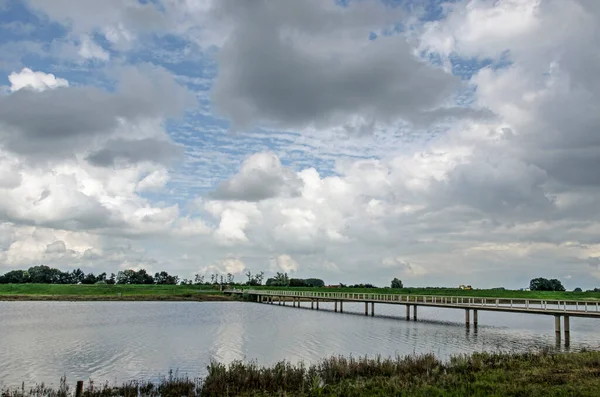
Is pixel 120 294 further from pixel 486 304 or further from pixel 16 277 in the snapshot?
pixel 486 304

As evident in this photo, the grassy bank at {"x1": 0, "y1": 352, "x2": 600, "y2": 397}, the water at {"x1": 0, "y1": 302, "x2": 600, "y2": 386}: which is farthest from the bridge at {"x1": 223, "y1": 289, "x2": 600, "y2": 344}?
the grassy bank at {"x1": 0, "y1": 352, "x2": 600, "y2": 397}

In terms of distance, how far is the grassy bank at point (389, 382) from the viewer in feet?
66.6

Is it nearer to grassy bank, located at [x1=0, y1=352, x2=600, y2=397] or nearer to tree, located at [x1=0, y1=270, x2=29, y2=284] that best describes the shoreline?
tree, located at [x1=0, y1=270, x2=29, y2=284]

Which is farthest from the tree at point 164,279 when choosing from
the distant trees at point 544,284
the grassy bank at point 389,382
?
the grassy bank at point 389,382

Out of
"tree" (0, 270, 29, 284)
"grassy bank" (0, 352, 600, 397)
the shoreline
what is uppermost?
"grassy bank" (0, 352, 600, 397)

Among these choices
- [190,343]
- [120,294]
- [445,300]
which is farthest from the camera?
[120,294]

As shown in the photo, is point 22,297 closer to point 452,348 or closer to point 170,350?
point 170,350

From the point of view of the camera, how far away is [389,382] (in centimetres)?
2169

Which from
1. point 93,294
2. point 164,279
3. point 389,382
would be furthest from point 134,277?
point 389,382

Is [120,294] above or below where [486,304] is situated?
below

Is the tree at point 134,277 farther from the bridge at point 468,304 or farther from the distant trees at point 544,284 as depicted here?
the distant trees at point 544,284

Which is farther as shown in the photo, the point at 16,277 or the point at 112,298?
the point at 16,277

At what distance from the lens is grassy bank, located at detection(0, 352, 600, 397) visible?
2031cm

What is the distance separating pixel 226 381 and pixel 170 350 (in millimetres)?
15419
